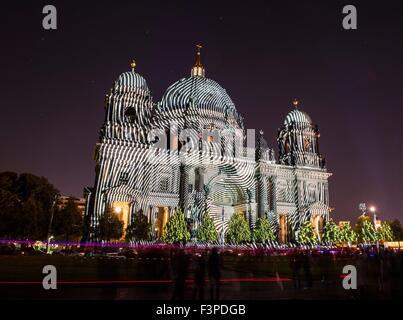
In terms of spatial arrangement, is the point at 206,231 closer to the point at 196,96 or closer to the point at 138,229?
the point at 138,229

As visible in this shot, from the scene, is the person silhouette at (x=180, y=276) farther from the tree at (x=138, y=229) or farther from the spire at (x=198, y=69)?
the spire at (x=198, y=69)

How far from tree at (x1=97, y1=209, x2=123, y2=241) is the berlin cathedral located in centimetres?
339

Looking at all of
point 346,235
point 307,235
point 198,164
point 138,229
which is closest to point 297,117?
point 198,164

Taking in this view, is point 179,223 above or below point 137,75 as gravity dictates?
below

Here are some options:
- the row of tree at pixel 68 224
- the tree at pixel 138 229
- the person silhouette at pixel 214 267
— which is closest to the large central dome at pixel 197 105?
the row of tree at pixel 68 224

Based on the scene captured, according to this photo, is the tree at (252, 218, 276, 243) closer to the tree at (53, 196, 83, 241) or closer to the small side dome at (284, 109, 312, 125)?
the small side dome at (284, 109, 312, 125)

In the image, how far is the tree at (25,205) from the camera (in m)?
44.9

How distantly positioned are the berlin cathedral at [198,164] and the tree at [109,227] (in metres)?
3.39

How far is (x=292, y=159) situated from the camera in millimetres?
85812

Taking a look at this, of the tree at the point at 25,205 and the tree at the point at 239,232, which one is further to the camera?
the tree at the point at 239,232

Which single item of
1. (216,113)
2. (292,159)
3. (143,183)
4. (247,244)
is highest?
(216,113)

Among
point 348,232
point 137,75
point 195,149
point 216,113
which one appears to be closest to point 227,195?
point 195,149
